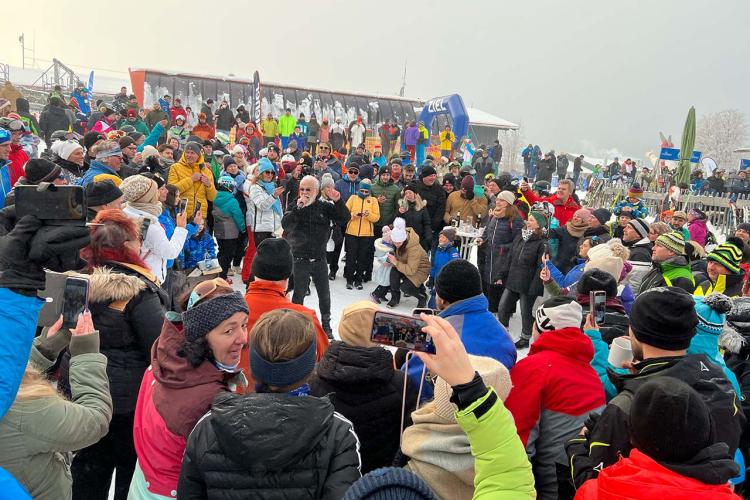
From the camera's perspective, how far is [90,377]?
6.55ft

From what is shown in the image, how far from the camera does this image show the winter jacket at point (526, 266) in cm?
625

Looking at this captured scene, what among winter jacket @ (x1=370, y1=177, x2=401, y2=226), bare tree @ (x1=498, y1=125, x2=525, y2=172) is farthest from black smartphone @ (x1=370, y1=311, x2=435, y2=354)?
bare tree @ (x1=498, y1=125, x2=525, y2=172)

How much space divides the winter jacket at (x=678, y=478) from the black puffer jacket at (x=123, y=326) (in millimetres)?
2157

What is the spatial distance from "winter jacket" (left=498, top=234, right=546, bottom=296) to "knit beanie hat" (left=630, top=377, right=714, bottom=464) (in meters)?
4.86

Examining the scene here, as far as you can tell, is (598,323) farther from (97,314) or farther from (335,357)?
(97,314)

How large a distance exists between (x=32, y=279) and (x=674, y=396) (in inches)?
80.8

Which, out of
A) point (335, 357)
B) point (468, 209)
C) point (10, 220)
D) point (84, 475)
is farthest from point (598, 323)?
point (468, 209)

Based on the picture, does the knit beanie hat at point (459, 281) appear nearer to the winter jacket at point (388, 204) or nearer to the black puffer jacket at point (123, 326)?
the black puffer jacket at point (123, 326)

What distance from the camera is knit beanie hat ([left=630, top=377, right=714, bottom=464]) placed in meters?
1.42

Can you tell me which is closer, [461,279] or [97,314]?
[97,314]

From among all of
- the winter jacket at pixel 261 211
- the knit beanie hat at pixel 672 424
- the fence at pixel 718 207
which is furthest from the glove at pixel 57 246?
the fence at pixel 718 207

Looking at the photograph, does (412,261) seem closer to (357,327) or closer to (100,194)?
(100,194)

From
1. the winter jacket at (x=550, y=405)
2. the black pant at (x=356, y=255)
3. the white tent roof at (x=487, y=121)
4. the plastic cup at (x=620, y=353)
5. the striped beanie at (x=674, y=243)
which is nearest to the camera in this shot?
the winter jacket at (x=550, y=405)

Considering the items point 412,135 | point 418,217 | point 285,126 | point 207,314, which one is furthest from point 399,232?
point 412,135
